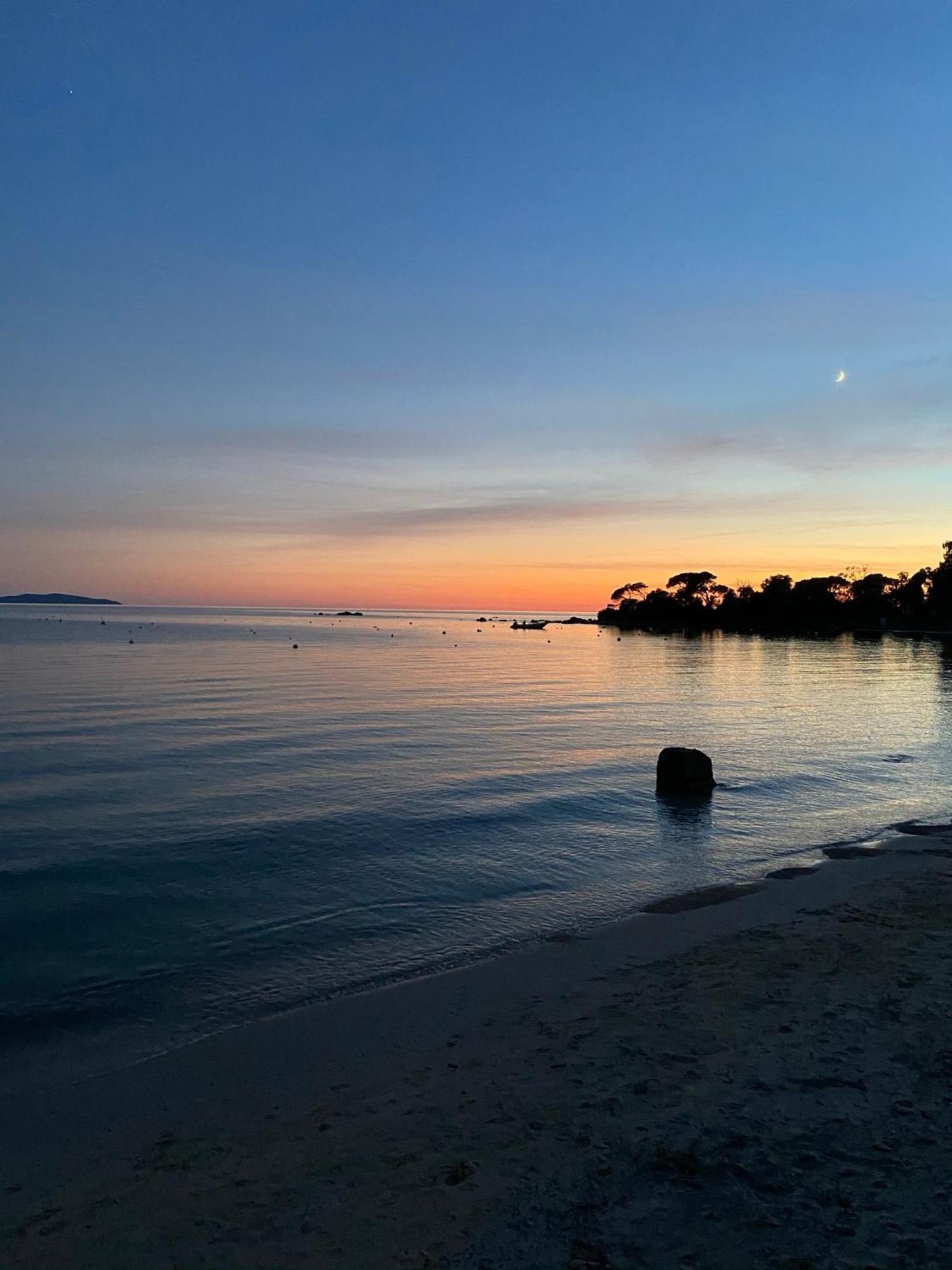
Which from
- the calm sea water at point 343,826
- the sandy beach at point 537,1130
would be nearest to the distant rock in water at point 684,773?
the calm sea water at point 343,826

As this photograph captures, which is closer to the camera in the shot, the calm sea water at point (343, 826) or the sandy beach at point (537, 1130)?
the sandy beach at point (537, 1130)

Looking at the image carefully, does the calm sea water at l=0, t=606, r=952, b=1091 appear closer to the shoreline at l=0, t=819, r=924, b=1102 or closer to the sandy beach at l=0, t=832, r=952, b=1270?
the shoreline at l=0, t=819, r=924, b=1102

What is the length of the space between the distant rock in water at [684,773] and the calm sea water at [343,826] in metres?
0.89

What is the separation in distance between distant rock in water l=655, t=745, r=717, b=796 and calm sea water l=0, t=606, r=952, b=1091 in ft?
2.92

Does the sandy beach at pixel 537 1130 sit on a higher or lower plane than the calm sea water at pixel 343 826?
higher

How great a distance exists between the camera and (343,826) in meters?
17.8

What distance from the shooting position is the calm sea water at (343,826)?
1023 centimetres

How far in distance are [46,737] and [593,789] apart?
67.4 feet

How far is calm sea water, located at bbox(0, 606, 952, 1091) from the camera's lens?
10.2 m

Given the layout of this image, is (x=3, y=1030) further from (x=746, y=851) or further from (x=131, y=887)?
(x=746, y=851)

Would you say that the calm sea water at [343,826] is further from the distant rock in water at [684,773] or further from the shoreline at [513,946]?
the distant rock in water at [684,773]

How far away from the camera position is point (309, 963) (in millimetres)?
10555

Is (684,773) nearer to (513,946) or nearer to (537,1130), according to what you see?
(513,946)

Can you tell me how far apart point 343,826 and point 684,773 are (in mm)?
9131
